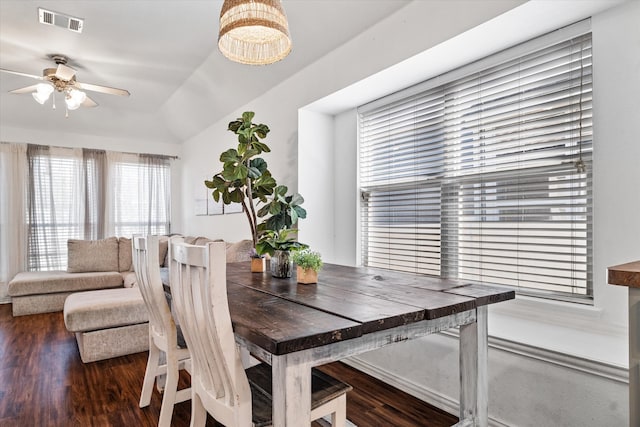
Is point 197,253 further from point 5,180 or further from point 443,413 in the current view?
point 5,180

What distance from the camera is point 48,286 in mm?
4586

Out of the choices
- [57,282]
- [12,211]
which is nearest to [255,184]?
[57,282]

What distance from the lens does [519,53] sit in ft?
6.77

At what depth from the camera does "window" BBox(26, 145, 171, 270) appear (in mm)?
5262

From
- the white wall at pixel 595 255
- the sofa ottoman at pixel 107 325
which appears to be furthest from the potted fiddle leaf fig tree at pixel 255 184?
the sofa ottoman at pixel 107 325

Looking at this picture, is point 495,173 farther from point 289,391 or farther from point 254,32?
point 289,391

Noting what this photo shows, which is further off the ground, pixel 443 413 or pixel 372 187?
pixel 372 187

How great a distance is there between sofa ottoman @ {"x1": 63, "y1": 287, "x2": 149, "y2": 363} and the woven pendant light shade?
7.61 feet

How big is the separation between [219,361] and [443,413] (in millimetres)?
1602

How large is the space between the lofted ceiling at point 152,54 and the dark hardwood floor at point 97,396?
2470mm

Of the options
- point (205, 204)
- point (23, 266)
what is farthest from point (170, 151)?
point (23, 266)

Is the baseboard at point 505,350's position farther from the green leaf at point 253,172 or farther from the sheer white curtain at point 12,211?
the sheer white curtain at point 12,211

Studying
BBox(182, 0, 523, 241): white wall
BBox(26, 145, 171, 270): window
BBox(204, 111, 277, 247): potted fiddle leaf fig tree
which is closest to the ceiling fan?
BBox(182, 0, 523, 241): white wall

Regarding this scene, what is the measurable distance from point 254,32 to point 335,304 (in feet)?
4.73
